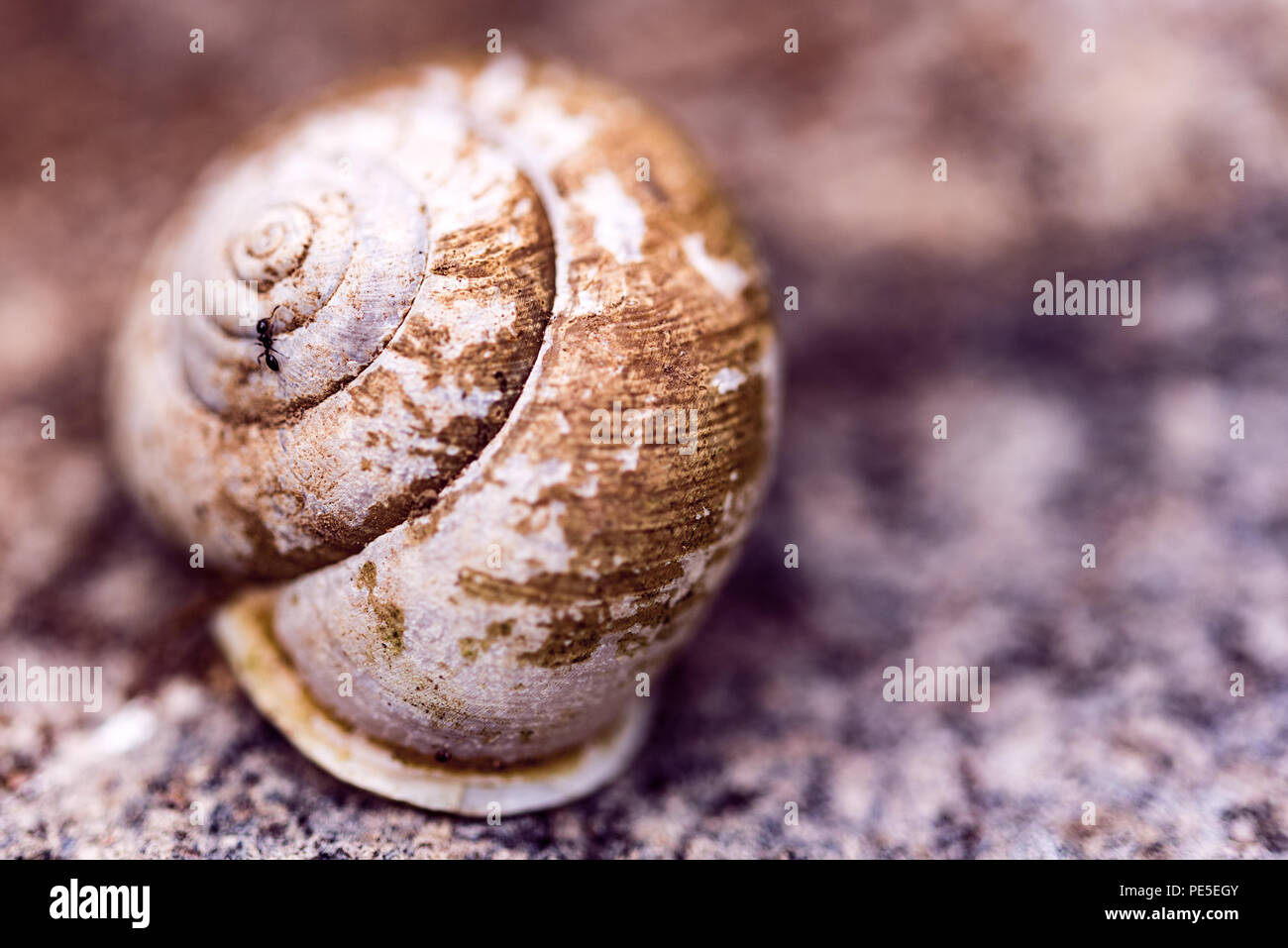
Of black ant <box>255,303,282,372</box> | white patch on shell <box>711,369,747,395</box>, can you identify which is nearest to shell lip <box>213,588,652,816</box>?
black ant <box>255,303,282,372</box>

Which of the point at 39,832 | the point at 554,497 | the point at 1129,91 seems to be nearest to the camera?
the point at 554,497

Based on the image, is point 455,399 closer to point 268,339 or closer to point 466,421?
point 466,421

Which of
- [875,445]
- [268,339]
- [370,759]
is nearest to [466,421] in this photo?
[268,339]

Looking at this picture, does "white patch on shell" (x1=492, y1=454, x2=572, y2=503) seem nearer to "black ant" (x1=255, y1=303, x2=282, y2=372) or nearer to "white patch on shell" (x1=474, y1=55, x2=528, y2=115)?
"black ant" (x1=255, y1=303, x2=282, y2=372)
